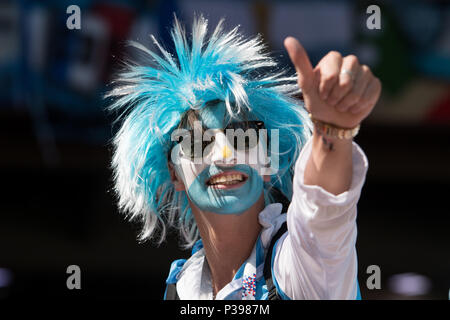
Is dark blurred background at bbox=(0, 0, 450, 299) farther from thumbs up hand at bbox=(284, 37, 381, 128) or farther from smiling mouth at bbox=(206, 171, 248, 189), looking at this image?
thumbs up hand at bbox=(284, 37, 381, 128)

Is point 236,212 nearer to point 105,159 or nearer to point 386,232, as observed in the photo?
point 105,159

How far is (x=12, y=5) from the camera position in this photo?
5402mm

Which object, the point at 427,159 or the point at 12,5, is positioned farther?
the point at 427,159

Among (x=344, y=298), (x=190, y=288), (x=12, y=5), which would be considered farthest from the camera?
(x=12, y=5)

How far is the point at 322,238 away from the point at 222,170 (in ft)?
1.34

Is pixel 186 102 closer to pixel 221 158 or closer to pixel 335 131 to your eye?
pixel 221 158

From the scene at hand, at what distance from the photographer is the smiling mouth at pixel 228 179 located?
1.80 meters

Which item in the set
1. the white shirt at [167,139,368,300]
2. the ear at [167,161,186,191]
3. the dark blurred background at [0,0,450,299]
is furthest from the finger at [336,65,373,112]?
the dark blurred background at [0,0,450,299]

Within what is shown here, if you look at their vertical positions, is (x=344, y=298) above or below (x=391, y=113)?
below

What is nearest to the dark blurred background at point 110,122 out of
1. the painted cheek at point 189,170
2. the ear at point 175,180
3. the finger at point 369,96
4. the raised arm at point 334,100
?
the ear at point 175,180

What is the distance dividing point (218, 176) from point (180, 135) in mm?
179

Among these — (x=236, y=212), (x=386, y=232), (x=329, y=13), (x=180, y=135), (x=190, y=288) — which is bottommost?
(x=386, y=232)

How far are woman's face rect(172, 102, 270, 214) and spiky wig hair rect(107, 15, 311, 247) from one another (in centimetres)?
6

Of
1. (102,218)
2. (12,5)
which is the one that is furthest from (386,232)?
(12,5)
